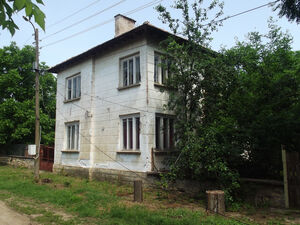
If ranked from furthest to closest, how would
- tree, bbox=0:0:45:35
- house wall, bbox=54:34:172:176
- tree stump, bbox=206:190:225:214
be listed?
1. house wall, bbox=54:34:172:176
2. tree stump, bbox=206:190:225:214
3. tree, bbox=0:0:45:35

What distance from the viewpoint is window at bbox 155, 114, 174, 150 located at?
11.6 m

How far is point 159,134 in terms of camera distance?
11656 millimetres

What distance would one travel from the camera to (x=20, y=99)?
25375 millimetres

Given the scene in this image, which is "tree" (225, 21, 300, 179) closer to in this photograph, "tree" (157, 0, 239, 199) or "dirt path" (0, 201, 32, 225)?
"tree" (157, 0, 239, 199)

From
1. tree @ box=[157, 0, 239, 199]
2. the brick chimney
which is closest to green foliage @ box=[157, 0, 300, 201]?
tree @ box=[157, 0, 239, 199]

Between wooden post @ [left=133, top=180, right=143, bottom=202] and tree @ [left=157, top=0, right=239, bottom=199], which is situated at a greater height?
tree @ [left=157, top=0, right=239, bottom=199]

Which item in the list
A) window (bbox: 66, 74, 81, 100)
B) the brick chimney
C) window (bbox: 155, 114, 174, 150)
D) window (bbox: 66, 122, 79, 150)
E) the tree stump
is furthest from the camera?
window (bbox: 66, 74, 81, 100)

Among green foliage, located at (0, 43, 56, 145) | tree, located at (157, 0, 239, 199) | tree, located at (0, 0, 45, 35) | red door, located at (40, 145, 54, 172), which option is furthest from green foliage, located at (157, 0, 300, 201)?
green foliage, located at (0, 43, 56, 145)

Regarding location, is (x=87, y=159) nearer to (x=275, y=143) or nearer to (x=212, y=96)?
(x=212, y=96)

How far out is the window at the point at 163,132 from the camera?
11578mm

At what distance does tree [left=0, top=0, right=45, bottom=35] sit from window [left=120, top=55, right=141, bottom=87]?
913cm

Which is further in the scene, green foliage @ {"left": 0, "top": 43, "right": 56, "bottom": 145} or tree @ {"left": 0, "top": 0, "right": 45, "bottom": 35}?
green foliage @ {"left": 0, "top": 43, "right": 56, "bottom": 145}

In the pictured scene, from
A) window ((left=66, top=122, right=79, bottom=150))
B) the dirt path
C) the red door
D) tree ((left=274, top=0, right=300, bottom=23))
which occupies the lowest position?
the dirt path

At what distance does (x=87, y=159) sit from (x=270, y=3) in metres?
11.0
